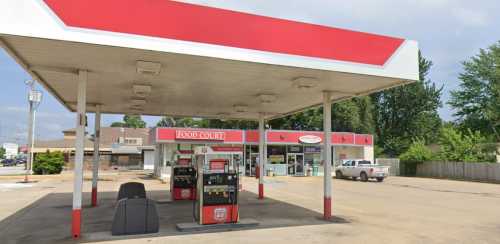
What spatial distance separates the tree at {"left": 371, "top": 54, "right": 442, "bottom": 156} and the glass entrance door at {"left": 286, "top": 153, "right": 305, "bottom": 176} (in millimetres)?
24064

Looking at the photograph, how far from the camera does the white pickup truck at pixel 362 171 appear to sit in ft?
89.2

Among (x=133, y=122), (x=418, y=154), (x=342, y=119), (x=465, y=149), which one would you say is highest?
(x=133, y=122)

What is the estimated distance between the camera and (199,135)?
29.2 m

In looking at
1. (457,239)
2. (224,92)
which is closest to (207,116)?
(224,92)

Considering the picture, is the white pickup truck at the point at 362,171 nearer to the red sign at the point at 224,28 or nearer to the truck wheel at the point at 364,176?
the truck wheel at the point at 364,176

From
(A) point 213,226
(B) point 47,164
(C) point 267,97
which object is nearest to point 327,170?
(C) point 267,97

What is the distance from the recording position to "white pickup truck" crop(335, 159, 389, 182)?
2719 centimetres

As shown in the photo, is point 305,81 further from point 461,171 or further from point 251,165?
point 461,171

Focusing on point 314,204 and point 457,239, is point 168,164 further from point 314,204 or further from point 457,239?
point 457,239

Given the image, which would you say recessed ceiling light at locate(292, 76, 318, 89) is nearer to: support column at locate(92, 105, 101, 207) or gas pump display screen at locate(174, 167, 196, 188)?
gas pump display screen at locate(174, 167, 196, 188)

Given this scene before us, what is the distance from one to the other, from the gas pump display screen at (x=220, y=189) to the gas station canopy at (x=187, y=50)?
2.51 metres

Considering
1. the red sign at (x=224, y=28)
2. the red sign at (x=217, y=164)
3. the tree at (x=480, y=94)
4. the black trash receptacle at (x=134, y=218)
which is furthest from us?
the tree at (x=480, y=94)

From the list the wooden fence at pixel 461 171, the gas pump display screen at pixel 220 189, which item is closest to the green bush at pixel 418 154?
the wooden fence at pixel 461 171

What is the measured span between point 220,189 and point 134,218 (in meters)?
2.17
